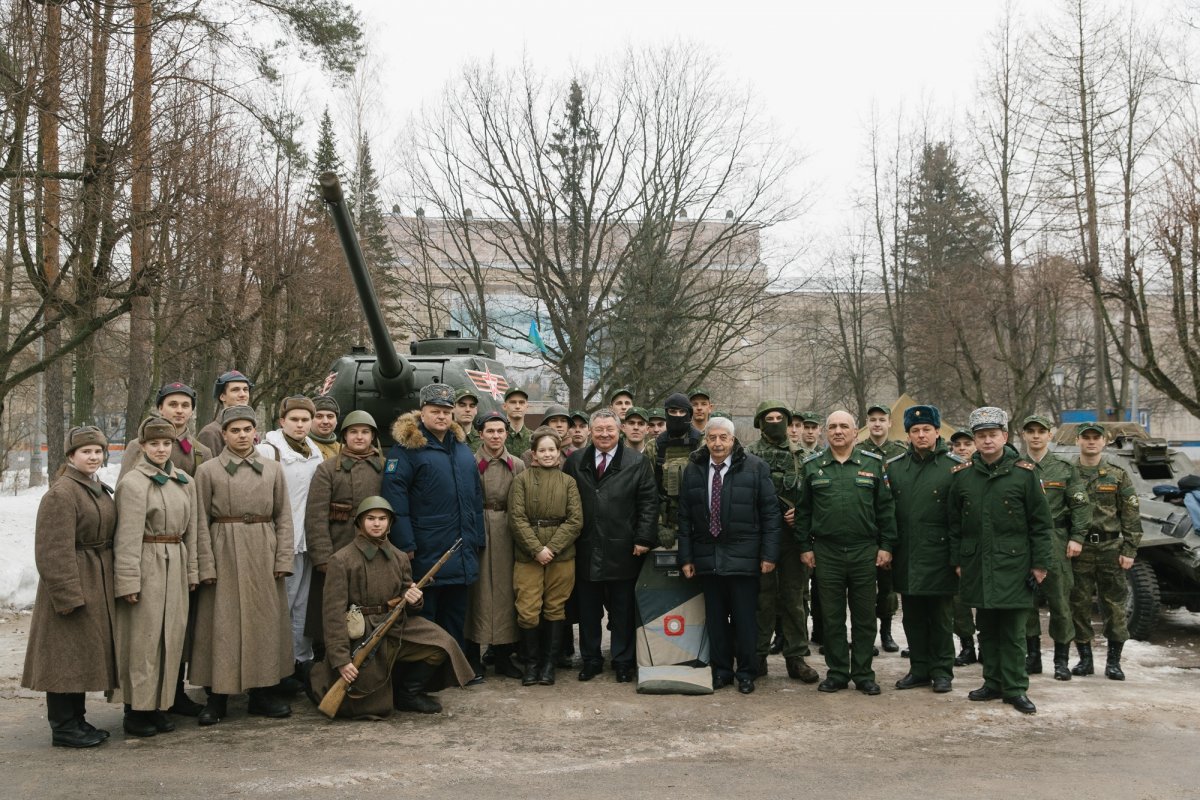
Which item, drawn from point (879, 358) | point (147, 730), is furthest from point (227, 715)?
point (879, 358)

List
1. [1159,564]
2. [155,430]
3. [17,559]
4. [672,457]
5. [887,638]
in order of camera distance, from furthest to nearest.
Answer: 1. [17,559]
2. [1159,564]
3. [887,638]
4. [672,457]
5. [155,430]

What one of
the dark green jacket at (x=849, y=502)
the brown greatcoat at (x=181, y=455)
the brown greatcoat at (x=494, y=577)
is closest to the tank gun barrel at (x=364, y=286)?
the brown greatcoat at (x=181, y=455)

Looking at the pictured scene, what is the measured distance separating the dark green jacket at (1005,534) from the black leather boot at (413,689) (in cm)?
359

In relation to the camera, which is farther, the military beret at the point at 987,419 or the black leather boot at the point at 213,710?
the military beret at the point at 987,419

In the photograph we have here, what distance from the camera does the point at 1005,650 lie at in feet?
22.0

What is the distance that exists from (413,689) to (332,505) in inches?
52.3

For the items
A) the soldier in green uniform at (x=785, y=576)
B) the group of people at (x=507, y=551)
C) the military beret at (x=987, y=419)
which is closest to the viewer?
the group of people at (x=507, y=551)

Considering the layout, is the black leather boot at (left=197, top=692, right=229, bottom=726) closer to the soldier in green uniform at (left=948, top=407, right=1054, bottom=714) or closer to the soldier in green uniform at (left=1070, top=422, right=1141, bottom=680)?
the soldier in green uniform at (left=948, top=407, right=1054, bottom=714)

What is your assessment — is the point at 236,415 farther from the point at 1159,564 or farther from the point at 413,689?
the point at 1159,564

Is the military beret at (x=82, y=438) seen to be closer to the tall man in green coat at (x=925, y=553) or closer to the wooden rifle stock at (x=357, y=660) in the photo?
the wooden rifle stock at (x=357, y=660)

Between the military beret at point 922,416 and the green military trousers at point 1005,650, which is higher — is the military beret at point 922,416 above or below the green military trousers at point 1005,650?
above

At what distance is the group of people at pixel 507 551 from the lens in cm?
586

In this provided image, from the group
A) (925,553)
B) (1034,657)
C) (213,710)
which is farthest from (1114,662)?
(213,710)

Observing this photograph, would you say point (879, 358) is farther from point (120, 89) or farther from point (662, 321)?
point (120, 89)
